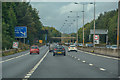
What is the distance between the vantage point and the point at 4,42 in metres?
61.8

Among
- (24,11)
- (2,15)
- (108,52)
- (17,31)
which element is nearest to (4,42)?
(17,31)

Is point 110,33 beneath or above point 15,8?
beneath

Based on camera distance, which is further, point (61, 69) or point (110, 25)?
point (110, 25)

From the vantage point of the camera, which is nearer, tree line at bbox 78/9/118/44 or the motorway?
the motorway

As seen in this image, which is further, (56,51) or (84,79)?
(56,51)

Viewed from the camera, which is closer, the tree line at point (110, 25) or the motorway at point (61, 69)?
the motorway at point (61, 69)

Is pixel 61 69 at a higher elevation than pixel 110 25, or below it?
below

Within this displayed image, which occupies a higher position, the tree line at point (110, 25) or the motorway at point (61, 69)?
the tree line at point (110, 25)

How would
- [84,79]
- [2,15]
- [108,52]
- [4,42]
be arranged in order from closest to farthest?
[84,79] → [108,52] → [4,42] → [2,15]

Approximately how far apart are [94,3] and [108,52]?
1802cm

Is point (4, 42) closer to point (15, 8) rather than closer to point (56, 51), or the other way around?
point (56, 51)

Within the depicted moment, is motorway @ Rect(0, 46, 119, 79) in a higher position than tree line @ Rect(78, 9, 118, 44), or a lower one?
lower

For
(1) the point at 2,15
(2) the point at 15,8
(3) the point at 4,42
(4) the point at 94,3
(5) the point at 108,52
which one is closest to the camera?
(5) the point at 108,52

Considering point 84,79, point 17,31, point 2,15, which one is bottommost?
point 84,79
